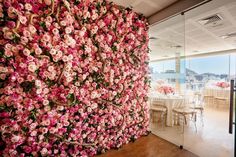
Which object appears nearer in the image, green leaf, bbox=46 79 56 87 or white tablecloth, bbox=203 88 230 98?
green leaf, bbox=46 79 56 87

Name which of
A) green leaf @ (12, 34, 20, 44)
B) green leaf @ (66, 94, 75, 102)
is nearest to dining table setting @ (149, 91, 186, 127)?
green leaf @ (66, 94, 75, 102)

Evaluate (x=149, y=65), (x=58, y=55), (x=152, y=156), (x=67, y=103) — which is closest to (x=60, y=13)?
(x=58, y=55)

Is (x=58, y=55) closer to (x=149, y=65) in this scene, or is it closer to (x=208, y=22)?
(x=149, y=65)

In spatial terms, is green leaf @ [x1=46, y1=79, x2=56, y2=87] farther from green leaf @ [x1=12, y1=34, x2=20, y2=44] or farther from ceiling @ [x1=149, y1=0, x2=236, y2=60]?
ceiling @ [x1=149, y1=0, x2=236, y2=60]

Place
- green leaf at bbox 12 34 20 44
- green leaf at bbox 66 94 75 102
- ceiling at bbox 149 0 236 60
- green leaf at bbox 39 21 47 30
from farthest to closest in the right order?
ceiling at bbox 149 0 236 60
green leaf at bbox 66 94 75 102
green leaf at bbox 39 21 47 30
green leaf at bbox 12 34 20 44

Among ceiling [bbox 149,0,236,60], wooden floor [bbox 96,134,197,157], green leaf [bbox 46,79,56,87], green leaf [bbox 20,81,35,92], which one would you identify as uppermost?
ceiling [bbox 149,0,236,60]

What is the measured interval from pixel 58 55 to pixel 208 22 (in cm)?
340

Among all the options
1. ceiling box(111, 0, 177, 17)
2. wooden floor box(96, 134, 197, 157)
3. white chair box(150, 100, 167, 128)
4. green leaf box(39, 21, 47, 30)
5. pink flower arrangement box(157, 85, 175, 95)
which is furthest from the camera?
pink flower arrangement box(157, 85, 175, 95)

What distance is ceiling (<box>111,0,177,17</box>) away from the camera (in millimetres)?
2504

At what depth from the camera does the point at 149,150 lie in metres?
2.54

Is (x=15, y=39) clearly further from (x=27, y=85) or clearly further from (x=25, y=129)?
(x=25, y=129)

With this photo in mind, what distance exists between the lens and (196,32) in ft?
13.2

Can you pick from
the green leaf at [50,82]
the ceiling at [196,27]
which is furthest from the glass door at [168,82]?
the green leaf at [50,82]

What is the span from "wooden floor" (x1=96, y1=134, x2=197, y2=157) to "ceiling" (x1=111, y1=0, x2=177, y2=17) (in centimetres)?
263
